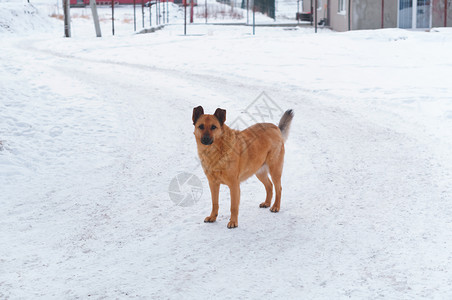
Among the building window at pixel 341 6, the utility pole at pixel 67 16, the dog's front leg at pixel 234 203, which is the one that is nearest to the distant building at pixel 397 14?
the building window at pixel 341 6

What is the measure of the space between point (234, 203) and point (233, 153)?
532 millimetres

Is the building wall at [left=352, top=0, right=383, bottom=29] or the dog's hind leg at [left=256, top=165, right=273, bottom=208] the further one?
the building wall at [left=352, top=0, right=383, bottom=29]

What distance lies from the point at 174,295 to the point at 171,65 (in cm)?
1603

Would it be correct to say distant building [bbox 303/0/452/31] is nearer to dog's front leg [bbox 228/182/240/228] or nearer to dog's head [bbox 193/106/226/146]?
dog's front leg [bbox 228/182/240/228]

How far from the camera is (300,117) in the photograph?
1056 centimetres

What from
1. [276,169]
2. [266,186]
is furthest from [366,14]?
[276,169]

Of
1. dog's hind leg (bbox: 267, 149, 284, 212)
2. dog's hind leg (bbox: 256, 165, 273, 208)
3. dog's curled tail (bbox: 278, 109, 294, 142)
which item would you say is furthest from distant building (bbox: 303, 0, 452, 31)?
dog's hind leg (bbox: 267, 149, 284, 212)

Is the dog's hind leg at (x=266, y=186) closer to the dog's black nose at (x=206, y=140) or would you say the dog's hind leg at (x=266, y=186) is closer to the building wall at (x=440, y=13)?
the dog's black nose at (x=206, y=140)

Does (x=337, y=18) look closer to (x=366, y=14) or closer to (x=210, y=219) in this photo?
(x=366, y=14)

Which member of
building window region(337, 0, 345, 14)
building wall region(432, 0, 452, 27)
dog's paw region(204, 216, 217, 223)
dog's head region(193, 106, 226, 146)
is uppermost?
building window region(337, 0, 345, 14)

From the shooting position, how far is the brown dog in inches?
186

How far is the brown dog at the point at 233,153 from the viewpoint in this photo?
4727 mm

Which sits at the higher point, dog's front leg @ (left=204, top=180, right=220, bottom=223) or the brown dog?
the brown dog

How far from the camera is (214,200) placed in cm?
529
